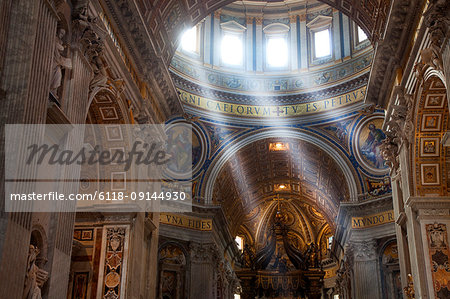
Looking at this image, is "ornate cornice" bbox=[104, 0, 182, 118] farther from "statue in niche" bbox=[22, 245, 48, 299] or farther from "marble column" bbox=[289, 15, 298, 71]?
"marble column" bbox=[289, 15, 298, 71]

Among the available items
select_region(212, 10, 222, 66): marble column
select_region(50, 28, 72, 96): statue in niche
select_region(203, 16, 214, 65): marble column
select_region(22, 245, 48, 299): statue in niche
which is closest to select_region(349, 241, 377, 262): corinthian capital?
select_region(212, 10, 222, 66): marble column

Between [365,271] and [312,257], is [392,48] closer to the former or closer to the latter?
[365,271]

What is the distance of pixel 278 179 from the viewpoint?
33344 mm

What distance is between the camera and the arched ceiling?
27688 millimetres

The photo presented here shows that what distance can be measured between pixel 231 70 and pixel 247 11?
3.19 m

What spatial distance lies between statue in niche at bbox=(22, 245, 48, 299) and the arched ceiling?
18.7 meters

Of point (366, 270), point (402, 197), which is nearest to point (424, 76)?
point (402, 197)

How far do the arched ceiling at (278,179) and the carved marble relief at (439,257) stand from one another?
46.1 feet

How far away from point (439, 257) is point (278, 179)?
69.5 ft

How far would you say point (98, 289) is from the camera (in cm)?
1255

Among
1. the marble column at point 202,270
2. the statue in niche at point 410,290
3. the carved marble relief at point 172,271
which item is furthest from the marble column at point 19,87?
the marble column at point 202,270

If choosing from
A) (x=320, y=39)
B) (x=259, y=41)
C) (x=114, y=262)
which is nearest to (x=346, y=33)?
(x=320, y=39)

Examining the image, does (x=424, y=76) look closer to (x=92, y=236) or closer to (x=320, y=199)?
(x=92, y=236)

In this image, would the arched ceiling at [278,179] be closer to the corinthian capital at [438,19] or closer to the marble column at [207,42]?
the marble column at [207,42]
